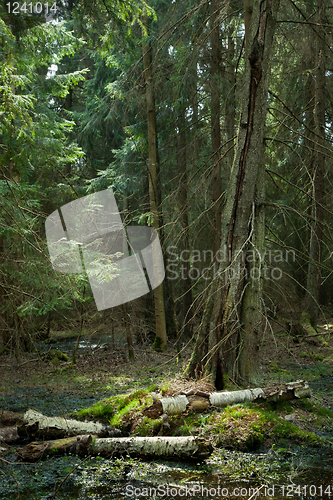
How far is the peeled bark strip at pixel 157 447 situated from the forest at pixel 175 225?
0.49ft

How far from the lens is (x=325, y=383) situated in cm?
741

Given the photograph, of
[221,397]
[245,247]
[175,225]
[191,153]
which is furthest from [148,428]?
[191,153]

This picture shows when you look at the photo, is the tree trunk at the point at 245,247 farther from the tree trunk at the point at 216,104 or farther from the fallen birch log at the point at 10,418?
the tree trunk at the point at 216,104

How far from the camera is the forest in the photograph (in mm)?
5141

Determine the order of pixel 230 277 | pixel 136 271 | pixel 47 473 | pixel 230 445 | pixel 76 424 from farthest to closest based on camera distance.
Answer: pixel 136 271 → pixel 230 277 → pixel 76 424 → pixel 230 445 → pixel 47 473

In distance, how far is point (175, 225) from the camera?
7.02 metres

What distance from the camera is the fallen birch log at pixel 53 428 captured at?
16.3 ft

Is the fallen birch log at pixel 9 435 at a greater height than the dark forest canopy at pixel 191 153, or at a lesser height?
lesser

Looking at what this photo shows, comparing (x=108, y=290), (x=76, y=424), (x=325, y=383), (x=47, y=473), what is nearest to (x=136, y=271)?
(x=108, y=290)

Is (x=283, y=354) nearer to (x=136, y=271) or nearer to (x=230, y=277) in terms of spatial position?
(x=136, y=271)

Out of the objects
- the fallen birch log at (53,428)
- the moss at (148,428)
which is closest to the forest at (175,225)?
the moss at (148,428)

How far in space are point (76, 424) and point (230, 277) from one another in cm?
286

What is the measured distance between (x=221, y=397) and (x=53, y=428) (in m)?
2.21

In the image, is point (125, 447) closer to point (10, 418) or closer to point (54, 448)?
point (54, 448)
